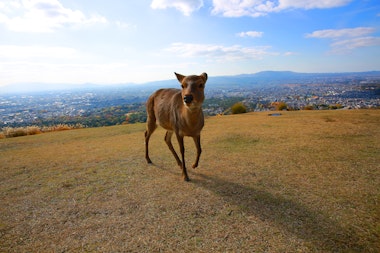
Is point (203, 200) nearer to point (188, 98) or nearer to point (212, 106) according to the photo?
point (188, 98)

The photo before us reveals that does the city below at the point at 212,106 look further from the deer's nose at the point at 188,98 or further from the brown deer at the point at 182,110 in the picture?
the deer's nose at the point at 188,98

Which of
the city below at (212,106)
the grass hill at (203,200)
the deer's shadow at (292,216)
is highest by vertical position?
the grass hill at (203,200)

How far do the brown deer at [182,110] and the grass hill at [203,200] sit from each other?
4.15 ft

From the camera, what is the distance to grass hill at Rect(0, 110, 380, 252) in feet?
11.3

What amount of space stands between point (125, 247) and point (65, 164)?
18.0ft

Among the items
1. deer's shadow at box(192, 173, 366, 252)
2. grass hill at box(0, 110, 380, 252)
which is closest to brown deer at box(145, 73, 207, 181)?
grass hill at box(0, 110, 380, 252)

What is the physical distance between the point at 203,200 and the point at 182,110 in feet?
8.02

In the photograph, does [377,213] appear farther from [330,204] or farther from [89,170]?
[89,170]

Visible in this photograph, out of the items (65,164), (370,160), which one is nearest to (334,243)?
(370,160)

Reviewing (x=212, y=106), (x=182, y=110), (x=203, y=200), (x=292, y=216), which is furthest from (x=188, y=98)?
(x=212, y=106)

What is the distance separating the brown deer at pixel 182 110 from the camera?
511 cm

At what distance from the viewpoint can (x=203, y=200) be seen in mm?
4734

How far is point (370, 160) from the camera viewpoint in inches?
258

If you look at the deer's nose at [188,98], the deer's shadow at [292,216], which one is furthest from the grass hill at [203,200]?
the deer's nose at [188,98]
